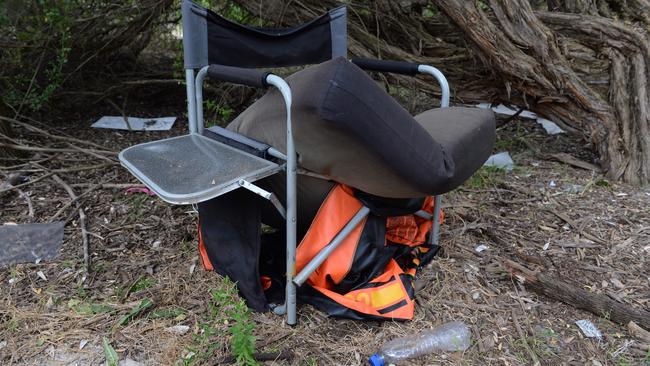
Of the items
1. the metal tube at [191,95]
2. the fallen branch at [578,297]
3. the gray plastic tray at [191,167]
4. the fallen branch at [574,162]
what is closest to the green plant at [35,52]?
the metal tube at [191,95]

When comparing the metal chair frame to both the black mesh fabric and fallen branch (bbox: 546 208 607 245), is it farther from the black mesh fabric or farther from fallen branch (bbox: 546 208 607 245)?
fallen branch (bbox: 546 208 607 245)

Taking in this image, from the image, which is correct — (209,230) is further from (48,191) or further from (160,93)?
(160,93)

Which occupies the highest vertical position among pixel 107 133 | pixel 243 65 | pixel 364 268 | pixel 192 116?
pixel 243 65

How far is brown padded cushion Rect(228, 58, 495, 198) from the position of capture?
142cm

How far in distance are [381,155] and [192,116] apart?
87cm

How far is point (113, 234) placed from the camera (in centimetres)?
243

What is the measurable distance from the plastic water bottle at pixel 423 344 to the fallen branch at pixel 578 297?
439mm

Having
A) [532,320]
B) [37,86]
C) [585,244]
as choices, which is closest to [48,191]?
[37,86]

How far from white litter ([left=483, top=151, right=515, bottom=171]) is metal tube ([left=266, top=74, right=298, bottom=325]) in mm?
2036

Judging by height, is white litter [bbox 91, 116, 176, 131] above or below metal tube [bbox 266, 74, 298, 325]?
below

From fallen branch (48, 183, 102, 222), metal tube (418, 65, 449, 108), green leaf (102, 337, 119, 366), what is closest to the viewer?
green leaf (102, 337, 119, 366)

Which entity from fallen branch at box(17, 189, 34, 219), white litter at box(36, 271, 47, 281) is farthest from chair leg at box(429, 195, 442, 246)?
fallen branch at box(17, 189, 34, 219)

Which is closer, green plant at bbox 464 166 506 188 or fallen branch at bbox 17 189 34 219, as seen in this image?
fallen branch at bbox 17 189 34 219

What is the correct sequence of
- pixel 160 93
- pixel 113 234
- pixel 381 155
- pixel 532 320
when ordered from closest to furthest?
pixel 381 155, pixel 532 320, pixel 113 234, pixel 160 93
